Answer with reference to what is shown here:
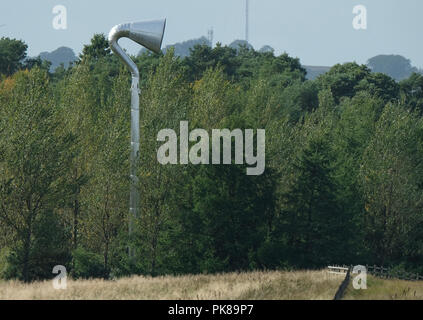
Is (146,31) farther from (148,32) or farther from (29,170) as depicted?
(29,170)

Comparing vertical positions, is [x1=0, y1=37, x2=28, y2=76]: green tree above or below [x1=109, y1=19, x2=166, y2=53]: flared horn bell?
above

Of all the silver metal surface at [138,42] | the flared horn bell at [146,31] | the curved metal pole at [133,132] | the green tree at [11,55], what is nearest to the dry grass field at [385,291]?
the curved metal pole at [133,132]

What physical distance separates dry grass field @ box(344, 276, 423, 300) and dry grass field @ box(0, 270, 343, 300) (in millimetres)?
967

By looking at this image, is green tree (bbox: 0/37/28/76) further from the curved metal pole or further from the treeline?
the curved metal pole

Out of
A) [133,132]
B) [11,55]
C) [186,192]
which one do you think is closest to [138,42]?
[133,132]

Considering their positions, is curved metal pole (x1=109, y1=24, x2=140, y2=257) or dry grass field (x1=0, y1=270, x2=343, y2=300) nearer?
dry grass field (x1=0, y1=270, x2=343, y2=300)

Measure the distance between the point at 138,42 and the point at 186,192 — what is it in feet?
40.7

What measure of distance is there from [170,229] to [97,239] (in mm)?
5569

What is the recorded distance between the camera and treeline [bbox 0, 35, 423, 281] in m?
48.3

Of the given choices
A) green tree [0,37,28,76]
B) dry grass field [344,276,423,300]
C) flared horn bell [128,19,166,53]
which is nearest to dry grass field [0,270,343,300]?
dry grass field [344,276,423,300]

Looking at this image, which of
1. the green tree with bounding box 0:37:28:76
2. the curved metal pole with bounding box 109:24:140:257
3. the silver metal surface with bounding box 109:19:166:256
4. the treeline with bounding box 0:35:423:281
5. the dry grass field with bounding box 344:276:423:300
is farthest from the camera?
the green tree with bounding box 0:37:28:76

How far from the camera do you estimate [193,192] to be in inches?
2124
